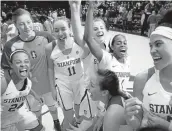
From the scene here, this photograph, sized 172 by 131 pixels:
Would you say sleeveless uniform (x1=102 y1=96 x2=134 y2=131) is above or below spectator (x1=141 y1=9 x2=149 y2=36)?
above

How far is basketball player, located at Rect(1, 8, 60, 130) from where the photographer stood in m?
3.56

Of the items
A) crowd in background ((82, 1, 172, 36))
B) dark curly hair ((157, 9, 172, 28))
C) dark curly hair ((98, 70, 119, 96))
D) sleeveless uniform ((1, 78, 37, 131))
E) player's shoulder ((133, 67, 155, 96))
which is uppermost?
dark curly hair ((157, 9, 172, 28))

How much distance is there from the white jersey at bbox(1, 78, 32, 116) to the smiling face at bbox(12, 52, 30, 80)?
121 mm

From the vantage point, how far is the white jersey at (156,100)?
1729mm

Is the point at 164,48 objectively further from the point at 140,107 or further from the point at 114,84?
the point at 114,84

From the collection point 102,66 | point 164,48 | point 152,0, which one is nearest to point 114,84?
point 164,48

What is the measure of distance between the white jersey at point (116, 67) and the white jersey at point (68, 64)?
56cm

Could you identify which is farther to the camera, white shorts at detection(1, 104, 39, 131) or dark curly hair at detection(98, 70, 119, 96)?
white shorts at detection(1, 104, 39, 131)

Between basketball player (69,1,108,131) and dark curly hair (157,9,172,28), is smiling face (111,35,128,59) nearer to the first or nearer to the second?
basketball player (69,1,108,131)

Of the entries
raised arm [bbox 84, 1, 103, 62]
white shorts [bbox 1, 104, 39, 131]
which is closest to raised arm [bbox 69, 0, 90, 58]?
raised arm [bbox 84, 1, 103, 62]

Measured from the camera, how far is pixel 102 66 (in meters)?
2.90

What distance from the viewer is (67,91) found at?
339 centimetres

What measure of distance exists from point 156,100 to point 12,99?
5.04 feet

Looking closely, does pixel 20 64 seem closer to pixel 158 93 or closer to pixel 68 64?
pixel 68 64
